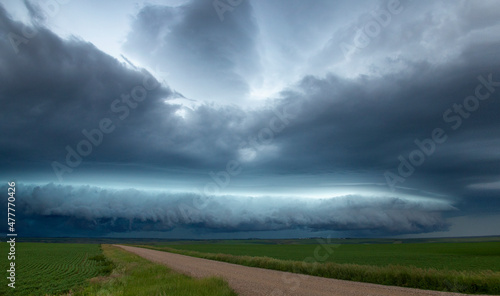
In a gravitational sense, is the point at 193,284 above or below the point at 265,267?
above

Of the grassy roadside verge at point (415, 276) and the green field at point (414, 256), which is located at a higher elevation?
the grassy roadside verge at point (415, 276)

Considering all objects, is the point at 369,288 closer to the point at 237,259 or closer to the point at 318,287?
the point at 318,287

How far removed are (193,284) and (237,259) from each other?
24.8 meters

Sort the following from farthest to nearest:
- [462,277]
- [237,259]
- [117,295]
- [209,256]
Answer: [209,256] < [237,259] < [462,277] < [117,295]

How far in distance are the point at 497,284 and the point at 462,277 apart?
59.7 inches

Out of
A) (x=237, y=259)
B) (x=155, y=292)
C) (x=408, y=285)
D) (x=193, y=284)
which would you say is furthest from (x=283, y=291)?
(x=237, y=259)

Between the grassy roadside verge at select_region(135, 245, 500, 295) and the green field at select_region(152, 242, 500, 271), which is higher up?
the grassy roadside verge at select_region(135, 245, 500, 295)

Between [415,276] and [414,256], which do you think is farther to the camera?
[414,256]

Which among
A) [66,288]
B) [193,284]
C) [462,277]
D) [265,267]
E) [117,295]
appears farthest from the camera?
[265,267]

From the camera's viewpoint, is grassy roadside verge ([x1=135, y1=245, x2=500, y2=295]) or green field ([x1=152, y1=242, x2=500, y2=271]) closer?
grassy roadside verge ([x1=135, y1=245, x2=500, y2=295])

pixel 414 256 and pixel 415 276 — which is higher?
pixel 415 276

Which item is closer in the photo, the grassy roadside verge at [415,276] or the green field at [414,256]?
the grassy roadside verge at [415,276]

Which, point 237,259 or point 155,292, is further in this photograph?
point 237,259

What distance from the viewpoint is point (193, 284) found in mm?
15602
